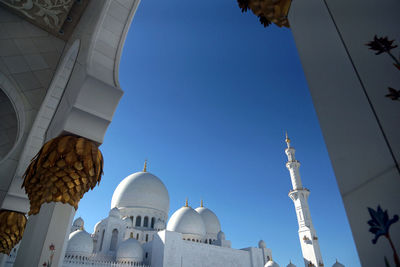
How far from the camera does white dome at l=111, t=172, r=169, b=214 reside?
2400cm

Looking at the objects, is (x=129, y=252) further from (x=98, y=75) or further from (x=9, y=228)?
(x=98, y=75)

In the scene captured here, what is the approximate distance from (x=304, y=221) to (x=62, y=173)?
58.3 feet

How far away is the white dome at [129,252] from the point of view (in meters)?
17.1

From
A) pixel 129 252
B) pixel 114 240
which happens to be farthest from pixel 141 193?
pixel 129 252

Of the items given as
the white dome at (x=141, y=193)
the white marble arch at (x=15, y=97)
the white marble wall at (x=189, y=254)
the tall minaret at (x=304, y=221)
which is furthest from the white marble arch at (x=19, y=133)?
the white dome at (x=141, y=193)

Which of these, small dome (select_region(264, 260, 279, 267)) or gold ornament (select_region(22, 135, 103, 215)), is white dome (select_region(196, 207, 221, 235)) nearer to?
small dome (select_region(264, 260, 279, 267))

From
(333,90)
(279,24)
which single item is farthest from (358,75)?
(279,24)

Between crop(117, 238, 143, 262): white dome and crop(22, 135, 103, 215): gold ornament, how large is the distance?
54.2 feet

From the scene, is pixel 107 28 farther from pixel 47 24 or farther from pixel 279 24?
pixel 279 24

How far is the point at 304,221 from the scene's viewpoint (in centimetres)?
1725

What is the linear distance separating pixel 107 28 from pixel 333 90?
3.16m

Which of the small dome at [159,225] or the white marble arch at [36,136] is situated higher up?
the small dome at [159,225]

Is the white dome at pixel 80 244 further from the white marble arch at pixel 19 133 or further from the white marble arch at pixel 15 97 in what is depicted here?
the white marble arch at pixel 15 97

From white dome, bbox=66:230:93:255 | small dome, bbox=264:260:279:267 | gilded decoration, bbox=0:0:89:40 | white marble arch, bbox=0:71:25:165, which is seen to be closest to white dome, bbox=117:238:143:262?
white dome, bbox=66:230:93:255
